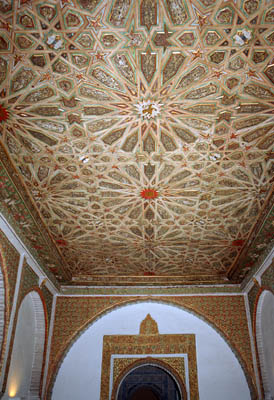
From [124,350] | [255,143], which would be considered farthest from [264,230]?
[124,350]

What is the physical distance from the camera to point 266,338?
6109 millimetres

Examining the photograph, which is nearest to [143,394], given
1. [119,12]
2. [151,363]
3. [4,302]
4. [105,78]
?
[151,363]

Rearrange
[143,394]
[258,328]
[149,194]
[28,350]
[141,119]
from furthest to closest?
[143,394], [258,328], [28,350], [149,194], [141,119]

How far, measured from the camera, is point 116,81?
10.5 ft

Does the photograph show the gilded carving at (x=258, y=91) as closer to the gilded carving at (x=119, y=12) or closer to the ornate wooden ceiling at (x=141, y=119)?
the ornate wooden ceiling at (x=141, y=119)

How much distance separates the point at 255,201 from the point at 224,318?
10.5ft

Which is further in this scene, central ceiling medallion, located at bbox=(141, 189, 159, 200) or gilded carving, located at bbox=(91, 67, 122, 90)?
central ceiling medallion, located at bbox=(141, 189, 159, 200)

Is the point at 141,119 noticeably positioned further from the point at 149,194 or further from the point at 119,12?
the point at 149,194

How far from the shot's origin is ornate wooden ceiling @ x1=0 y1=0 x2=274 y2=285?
2756 mm

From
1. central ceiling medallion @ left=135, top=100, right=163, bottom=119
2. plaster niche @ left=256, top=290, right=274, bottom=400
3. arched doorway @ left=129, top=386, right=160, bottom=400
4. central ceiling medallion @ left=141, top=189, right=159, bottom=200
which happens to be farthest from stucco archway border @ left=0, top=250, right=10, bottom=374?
arched doorway @ left=129, top=386, right=160, bottom=400

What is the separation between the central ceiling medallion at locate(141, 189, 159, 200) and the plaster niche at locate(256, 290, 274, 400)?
2.78 m

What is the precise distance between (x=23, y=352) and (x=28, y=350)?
24cm

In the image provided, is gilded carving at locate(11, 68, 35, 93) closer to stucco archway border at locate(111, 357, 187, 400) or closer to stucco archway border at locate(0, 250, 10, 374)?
stucco archway border at locate(0, 250, 10, 374)

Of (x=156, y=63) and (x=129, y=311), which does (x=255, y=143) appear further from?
(x=129, y=311)
